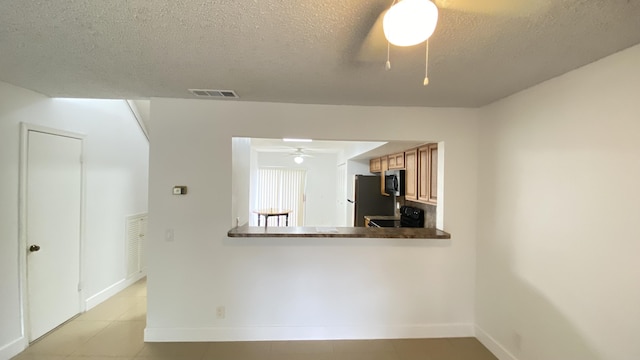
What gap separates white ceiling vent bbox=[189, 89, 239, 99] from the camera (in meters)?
2.36

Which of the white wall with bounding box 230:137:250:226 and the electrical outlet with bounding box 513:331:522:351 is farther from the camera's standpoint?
the white wall with bounding box 230:137:250:226

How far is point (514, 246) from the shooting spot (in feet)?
7.55

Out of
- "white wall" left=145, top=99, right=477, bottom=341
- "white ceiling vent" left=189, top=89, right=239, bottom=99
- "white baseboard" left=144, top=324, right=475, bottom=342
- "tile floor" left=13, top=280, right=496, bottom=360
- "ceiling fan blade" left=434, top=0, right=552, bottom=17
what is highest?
"ceiling fan blade" left=434, top=0, right=552, bottom=17

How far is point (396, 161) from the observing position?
425 centimetres

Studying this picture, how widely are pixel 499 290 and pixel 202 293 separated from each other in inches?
106

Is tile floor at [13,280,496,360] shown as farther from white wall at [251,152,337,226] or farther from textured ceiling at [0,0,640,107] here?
white wall at [251,152,337,226]

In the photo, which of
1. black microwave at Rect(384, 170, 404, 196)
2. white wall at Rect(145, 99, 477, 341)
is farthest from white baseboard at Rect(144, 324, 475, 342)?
black microwave at Rect(384, 170, 404, 196)

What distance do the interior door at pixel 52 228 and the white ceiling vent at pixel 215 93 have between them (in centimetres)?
154

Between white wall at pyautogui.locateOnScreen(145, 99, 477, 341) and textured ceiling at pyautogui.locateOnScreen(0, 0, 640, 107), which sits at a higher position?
textured ceiling at pyautogui.locateOnScreen(0, 0, 640, 107)

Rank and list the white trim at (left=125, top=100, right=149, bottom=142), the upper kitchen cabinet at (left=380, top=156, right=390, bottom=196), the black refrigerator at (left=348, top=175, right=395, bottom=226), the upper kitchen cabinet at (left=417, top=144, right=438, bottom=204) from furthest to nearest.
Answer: the black refrigerator at (left=348, top=175, right=395, bottom=226) < the upper kitchen cabinet at (left=380, top=156, right=390, bottom=196) < the white trim at (left=125, top=100, right=149, bottom=142) < the upper kitchen cabinet at (left=417, top=144, right=438, bottom=204)

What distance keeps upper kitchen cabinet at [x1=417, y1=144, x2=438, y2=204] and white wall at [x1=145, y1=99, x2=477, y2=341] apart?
1.03ft

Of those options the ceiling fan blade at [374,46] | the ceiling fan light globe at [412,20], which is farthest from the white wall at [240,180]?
the ceiling fan light globe at [412,20]

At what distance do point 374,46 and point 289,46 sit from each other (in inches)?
18.4

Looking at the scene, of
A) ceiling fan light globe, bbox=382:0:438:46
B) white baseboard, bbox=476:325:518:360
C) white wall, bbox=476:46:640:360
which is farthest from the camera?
white baseboard, bbox=476:325:518:360
